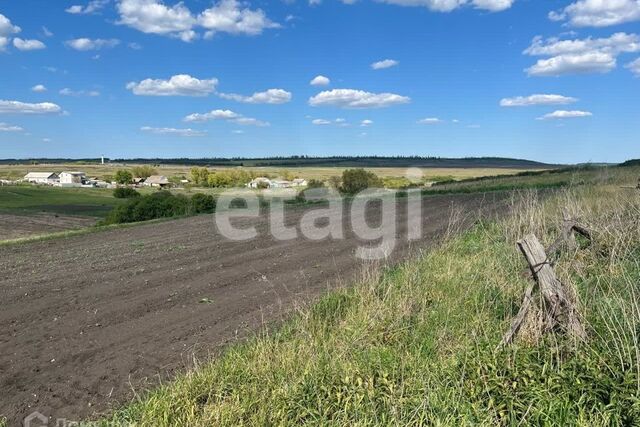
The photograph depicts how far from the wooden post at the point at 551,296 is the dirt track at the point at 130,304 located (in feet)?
10.8

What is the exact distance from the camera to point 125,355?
5.39 metres

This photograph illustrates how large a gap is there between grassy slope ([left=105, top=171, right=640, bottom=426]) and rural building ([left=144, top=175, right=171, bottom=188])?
315 feet

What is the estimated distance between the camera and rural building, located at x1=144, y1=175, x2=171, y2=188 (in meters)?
99.2

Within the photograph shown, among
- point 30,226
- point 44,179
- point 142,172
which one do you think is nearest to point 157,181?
point 142,172

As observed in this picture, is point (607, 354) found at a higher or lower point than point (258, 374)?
higher

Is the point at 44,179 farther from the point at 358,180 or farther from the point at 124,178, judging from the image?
the point at 358,180

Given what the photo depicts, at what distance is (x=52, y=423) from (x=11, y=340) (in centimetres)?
232

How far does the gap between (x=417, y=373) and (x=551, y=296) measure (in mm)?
1426

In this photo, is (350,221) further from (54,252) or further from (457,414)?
(457,414)

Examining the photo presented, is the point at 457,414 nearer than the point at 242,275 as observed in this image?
Yes

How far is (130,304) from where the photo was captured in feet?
24.0

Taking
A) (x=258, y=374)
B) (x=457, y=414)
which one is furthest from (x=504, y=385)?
(x=258, y=374)

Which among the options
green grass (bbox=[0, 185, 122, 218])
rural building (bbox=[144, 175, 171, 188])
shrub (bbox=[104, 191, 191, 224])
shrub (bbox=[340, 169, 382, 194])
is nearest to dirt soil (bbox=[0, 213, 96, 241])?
shrub (bbox=[104, 191, 191, 224])

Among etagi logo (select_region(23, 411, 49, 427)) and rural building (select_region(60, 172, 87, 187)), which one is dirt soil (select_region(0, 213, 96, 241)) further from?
rural building (select_region(60, 172, 87, 187))
